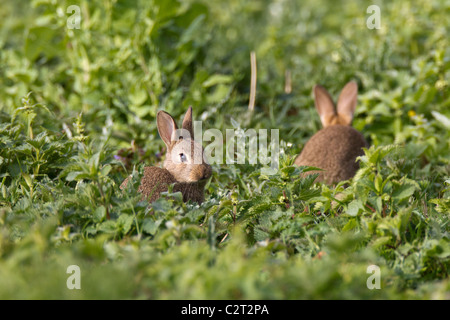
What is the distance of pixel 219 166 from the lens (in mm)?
3834

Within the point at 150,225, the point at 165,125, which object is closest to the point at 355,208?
the point at 150,225

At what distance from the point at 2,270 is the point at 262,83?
13.0 ft

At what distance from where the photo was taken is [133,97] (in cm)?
496

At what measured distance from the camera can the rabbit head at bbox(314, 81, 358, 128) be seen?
456 cm

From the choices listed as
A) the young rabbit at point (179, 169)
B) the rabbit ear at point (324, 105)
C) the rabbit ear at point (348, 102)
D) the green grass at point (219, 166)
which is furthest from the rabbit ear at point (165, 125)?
the rabbit ear at point (348, 102)

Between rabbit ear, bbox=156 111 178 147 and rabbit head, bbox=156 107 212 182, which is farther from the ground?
rabbit ear, bbox=156 111 178 147

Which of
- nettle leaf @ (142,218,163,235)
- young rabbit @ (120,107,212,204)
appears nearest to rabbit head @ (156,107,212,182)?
young rabbit @ (120,107,212,204)

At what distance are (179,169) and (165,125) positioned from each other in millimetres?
358

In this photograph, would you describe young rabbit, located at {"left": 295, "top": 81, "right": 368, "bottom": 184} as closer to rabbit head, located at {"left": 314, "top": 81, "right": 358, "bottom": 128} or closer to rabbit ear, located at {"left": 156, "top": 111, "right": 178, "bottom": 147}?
rabbit head, located at {"left": 314, "top": 81, "right": 358, "bottom": 128}

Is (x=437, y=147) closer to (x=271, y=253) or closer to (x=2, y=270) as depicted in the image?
(x=271, y=253)

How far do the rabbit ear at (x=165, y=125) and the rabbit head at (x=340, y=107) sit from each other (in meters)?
1.61

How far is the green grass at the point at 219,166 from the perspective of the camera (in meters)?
2.14

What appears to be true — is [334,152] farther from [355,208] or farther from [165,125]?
[165,125]
